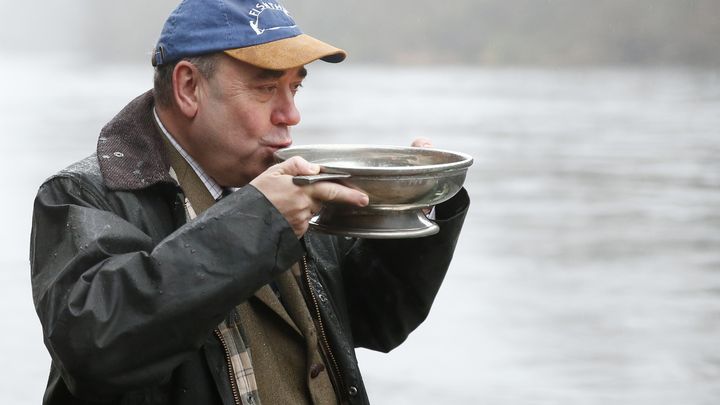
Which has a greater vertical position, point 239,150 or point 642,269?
point 239,150

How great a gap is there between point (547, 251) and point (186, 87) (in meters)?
5.91

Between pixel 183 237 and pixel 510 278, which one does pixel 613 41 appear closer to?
pixel 510 278

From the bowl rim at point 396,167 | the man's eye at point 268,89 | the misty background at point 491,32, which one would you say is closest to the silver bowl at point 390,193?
the bowl rim at point 396,167

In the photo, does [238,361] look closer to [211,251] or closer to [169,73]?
[211,251]

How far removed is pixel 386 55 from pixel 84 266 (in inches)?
1629

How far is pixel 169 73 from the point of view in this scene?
85.0 inches

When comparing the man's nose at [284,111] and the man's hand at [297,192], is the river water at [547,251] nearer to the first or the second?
the man's nose at [284,111]

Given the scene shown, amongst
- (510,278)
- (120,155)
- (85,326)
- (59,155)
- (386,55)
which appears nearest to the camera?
(85,326)

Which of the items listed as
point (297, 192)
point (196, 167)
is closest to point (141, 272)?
point (297, 192)

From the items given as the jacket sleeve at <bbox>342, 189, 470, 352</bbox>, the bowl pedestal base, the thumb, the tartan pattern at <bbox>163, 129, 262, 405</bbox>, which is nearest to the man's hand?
the thumb

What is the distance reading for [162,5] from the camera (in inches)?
2421

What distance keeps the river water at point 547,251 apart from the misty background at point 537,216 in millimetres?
16

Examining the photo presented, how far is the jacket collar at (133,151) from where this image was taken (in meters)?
2.01

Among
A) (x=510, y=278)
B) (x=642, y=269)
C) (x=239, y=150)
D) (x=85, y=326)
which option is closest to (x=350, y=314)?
(x=239, y=150)
